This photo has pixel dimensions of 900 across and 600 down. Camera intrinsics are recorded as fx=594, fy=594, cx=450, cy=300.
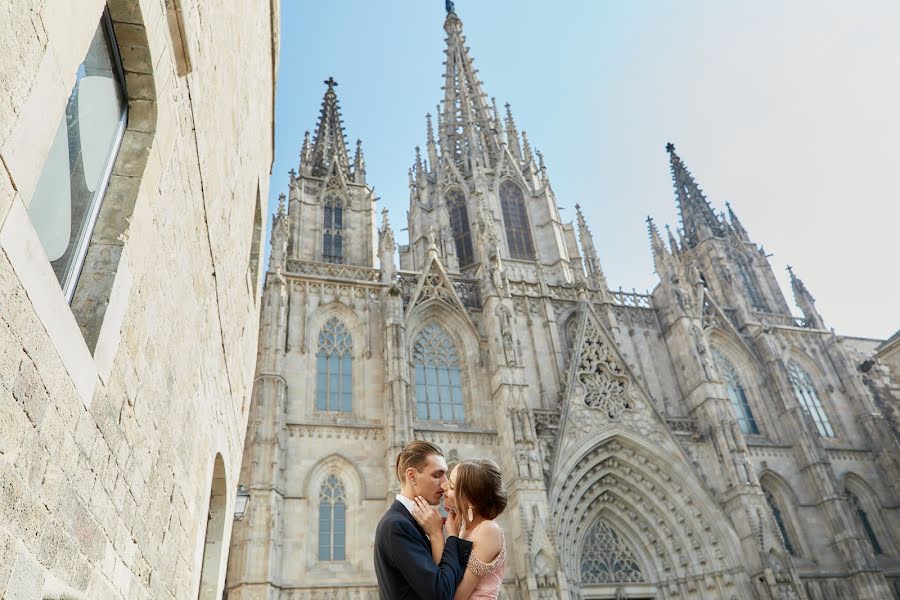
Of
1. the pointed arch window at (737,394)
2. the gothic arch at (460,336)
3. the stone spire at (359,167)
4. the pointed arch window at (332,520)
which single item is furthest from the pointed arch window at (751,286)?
the pointed arch window at (332,520)

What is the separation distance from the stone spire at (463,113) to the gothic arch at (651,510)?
16.5 m

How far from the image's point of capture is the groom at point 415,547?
86.6 inches

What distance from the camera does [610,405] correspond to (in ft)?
62.0

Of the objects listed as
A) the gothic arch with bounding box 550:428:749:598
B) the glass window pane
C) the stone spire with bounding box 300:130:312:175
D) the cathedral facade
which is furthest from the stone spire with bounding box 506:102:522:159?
the glass window pane

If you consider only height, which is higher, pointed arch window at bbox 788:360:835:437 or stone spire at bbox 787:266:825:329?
stone spire at bbox 787:266:825:329

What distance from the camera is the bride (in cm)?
236

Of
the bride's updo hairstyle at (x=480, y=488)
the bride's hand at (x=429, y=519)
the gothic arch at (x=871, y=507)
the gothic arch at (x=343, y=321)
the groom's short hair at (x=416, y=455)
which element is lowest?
the bride's hand at (x=429, y=519)

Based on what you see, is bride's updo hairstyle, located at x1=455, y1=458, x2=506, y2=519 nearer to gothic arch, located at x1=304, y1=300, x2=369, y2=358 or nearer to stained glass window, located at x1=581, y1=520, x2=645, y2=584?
gothic arch, located at x1=304, y1=300, x2=369, y2=358

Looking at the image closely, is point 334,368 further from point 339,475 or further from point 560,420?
point 560,420

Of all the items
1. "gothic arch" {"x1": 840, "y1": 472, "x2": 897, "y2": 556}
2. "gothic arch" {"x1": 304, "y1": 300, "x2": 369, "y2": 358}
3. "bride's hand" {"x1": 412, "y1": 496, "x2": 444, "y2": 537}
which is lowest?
"bride's hand" {"x1": 412, "y1": 496, "x2": 444, "y2": 537}

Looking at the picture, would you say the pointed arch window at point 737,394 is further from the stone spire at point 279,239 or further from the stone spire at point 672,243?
the stone spire at point 279,239

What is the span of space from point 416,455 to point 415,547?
1.44ft

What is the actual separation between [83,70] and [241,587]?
12.9m

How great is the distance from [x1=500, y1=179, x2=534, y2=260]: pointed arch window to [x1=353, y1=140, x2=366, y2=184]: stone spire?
7013 mm
